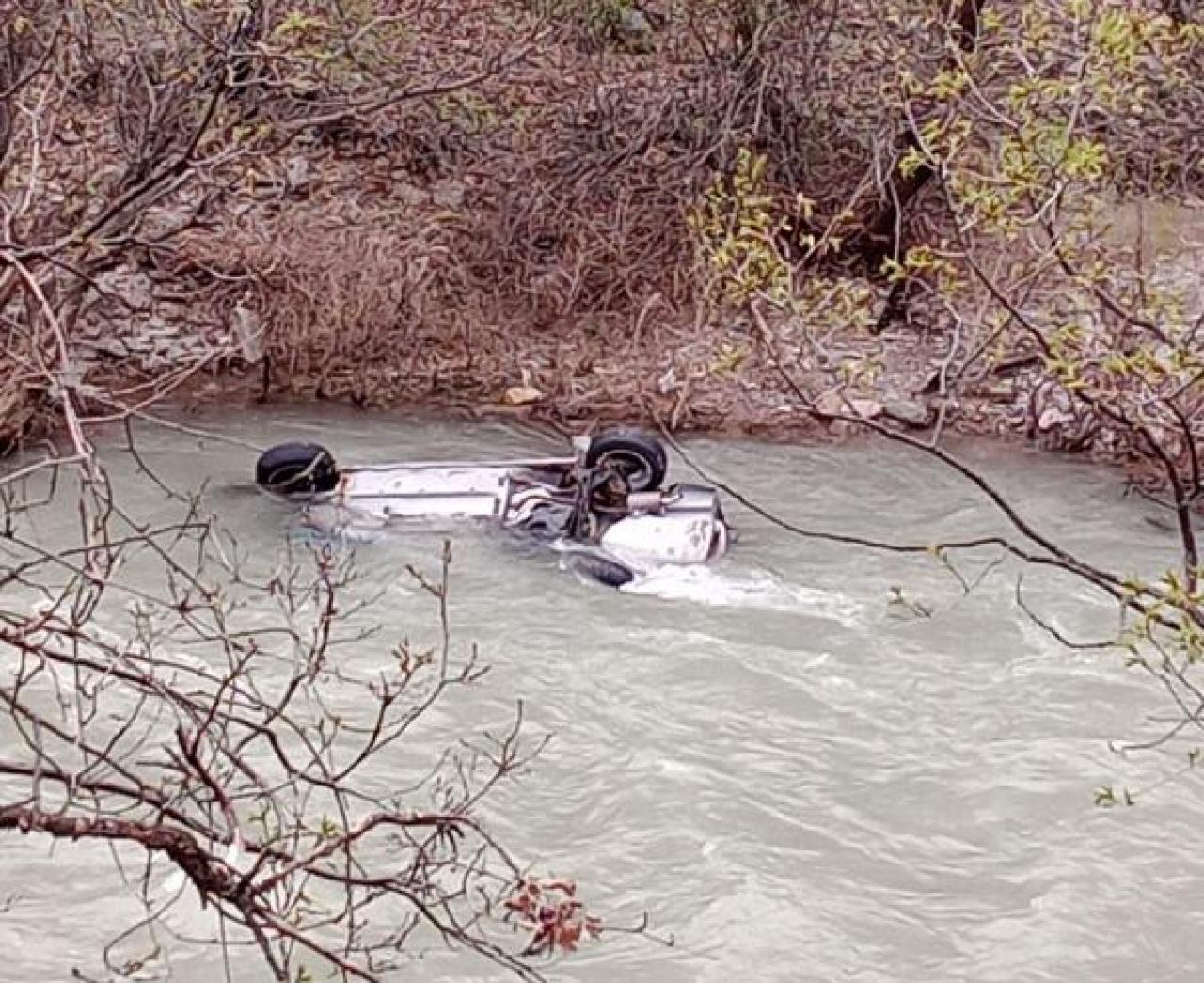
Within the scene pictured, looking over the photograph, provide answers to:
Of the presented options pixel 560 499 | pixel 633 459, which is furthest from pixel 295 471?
pixel 633 459

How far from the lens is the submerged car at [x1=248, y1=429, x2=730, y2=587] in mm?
8633

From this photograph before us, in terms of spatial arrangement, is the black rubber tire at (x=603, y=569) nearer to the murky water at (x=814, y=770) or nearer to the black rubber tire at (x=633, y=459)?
the murky water at (x=814, y=770)

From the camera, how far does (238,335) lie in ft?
37.6

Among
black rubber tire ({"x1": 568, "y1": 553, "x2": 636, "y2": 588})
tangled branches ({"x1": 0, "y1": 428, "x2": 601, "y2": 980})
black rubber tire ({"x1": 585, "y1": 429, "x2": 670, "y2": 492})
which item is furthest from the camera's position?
black rubber tire ({"x1": 585, "y1": 429, "x2": 670, "y2": 492})

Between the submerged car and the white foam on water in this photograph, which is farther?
the submerged car

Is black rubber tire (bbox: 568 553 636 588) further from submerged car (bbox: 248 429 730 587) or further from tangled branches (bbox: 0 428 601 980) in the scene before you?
tangled branches (bbox: 0 428 601 980)

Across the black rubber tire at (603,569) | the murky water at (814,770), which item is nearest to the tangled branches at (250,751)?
the murky water at (814,770)

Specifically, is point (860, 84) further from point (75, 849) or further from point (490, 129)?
point (75, 849)

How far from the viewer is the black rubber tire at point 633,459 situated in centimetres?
903

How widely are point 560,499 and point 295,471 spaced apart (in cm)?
134

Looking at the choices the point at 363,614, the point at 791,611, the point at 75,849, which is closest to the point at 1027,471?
the point at 791,611

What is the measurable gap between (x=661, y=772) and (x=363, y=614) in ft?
6.19

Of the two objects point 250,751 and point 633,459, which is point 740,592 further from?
point 250,751

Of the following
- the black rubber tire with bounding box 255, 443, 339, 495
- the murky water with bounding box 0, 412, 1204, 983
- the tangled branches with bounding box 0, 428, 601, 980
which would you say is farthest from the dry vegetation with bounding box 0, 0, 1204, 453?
the tangled branches with bounding box 0, 428, 601, 980
